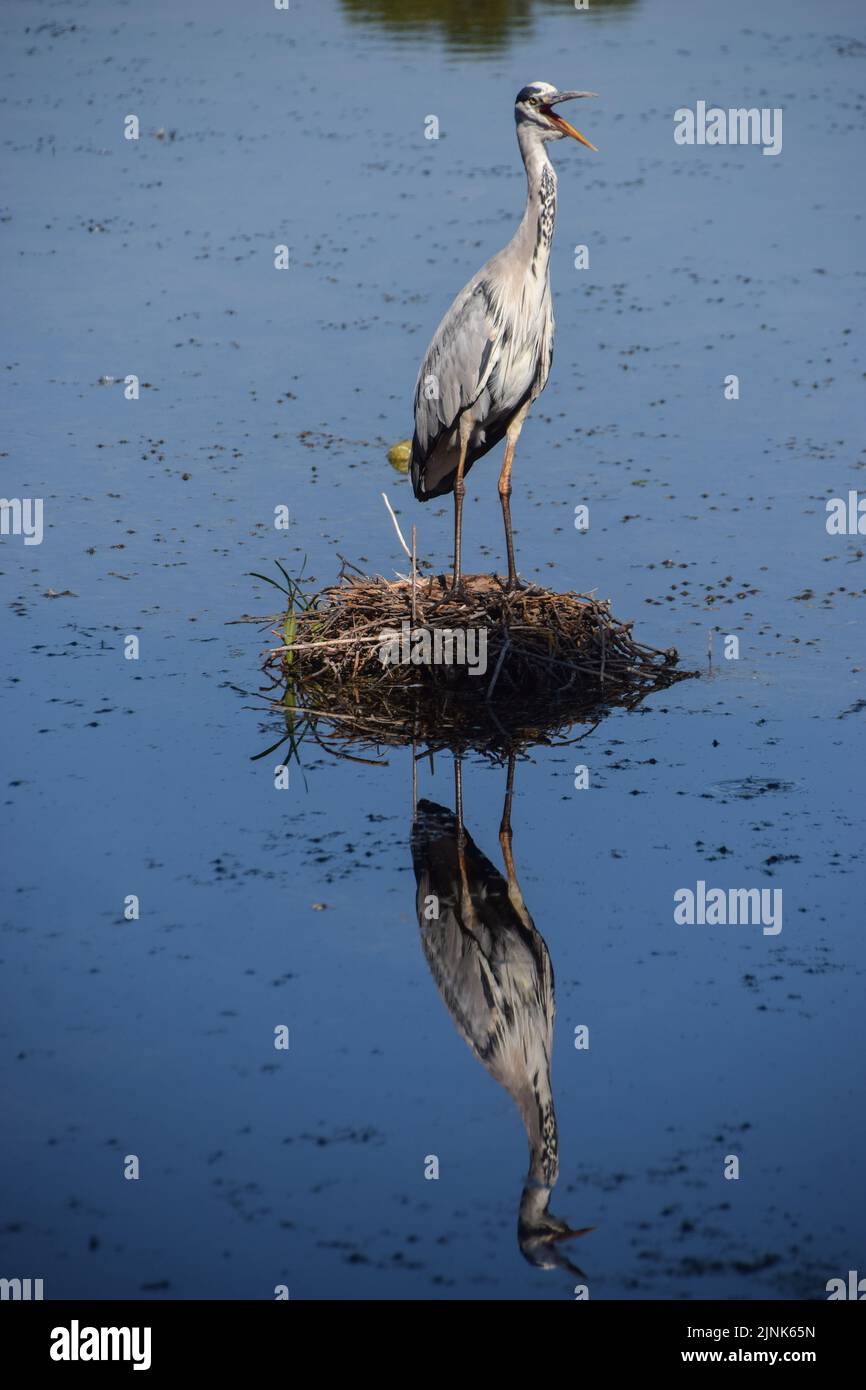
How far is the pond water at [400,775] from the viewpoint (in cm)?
716

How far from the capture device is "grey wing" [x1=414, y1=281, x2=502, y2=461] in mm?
11391

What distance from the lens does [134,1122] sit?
7.61m

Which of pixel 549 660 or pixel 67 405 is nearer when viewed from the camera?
pixel 549 660

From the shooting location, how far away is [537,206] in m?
11.1

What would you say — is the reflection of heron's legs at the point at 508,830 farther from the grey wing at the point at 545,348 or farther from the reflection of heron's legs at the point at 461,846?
the grey wing at the point at 545,348

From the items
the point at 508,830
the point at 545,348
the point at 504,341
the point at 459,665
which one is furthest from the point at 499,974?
the point at 545,348

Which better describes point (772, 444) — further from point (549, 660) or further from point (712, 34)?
point (712, 34)

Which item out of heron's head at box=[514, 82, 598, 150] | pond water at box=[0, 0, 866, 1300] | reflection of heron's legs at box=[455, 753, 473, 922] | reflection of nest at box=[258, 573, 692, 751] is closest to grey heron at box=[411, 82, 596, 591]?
heron's head at box=[514, 82, 598, 150]

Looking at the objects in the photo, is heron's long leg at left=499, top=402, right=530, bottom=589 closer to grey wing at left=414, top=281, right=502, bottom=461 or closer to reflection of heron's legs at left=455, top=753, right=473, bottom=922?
grey wing at left=414, top=281, right=502, bottom=461

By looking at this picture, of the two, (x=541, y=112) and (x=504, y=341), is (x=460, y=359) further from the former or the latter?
(x=541, y=112)

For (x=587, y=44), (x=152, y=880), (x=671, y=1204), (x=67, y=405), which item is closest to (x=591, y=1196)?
(x=671, y=1204)

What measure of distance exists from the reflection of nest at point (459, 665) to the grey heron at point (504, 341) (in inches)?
12.7

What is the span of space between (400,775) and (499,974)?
2.24 metres

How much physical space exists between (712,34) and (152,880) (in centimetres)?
2804
